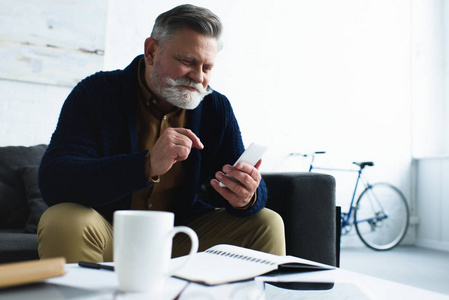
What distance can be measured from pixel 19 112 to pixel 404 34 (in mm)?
3736

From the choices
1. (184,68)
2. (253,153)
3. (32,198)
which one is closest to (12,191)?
(32,198)

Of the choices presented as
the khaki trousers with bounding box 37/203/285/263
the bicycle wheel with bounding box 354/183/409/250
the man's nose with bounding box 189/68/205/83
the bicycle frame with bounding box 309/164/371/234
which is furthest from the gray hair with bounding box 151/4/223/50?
the bicycle wheel with bounding box 354/183/409/250

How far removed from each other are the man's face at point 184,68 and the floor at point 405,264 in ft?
6.09

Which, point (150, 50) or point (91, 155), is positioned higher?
point (150, 50)

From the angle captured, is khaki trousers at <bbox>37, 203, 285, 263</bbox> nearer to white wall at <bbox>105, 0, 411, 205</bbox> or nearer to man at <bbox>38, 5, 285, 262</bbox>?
man at <bbox>38, 5, 285, 262</bbox>

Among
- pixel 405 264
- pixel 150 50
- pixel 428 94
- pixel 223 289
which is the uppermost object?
pixel 428 94

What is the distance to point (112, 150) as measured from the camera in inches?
53.0

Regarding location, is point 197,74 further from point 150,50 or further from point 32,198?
point 32,198

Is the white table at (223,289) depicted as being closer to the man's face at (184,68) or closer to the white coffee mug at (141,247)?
the white coffee mug at (141,247)

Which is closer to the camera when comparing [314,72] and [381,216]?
[314,72]

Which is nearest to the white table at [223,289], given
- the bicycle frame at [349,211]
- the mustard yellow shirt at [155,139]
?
the mustard yellow shirt at [155,139]

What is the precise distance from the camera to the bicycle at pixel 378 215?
412cm

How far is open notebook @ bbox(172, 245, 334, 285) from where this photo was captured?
2.27 feet

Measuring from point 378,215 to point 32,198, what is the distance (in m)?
3.30
